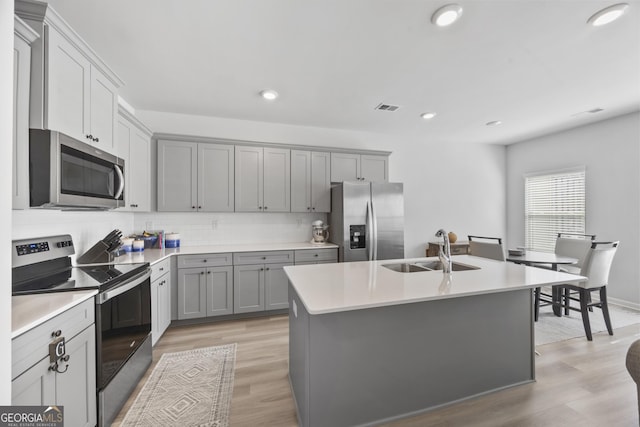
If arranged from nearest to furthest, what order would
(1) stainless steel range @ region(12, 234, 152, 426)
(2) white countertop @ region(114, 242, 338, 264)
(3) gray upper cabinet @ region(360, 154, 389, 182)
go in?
(1) stainless steel range @ region(12, 234, 152, 426) < (2) white countertop @ region(114, 242, 338, 264) < (3) gray upper cabinet @ region(360, 154, 389, 182)

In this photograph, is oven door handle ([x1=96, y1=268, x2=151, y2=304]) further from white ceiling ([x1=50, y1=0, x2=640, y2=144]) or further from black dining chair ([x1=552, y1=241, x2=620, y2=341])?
black dining chair ([x1=552, y1=241, x2=620, y2=341])

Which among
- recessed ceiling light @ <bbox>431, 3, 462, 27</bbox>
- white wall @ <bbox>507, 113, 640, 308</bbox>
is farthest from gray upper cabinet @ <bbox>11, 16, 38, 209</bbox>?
white wall @ <bbox>507, 113, 640, 308</bbox>

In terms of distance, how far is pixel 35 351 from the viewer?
113 centimetres

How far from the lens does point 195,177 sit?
3.47 m

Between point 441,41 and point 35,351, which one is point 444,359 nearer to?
point 35,351

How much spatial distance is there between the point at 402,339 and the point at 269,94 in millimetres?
2802

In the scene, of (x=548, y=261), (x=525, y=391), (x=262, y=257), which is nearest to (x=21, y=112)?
(x=262, y=257)

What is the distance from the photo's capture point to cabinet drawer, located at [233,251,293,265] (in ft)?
10.8

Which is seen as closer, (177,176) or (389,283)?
(389,283)

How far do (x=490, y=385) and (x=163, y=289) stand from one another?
3066mm

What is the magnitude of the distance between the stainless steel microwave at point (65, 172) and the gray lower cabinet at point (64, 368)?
63 cm

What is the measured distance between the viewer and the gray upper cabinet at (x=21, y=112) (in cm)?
137

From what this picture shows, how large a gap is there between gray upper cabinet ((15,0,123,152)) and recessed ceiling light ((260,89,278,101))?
1.40m

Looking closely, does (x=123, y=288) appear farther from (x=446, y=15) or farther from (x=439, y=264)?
(x=446, y=15)
